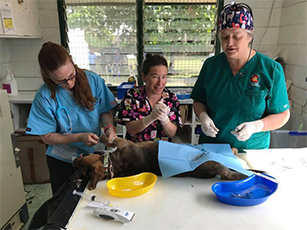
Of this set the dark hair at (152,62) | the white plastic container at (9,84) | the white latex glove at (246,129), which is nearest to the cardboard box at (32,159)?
the white plastic container at (9,84)

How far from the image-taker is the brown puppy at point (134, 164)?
990 mm

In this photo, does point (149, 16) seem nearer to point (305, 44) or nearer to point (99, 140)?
point (305, 44)

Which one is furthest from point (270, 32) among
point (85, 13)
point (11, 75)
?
point (11, 75)

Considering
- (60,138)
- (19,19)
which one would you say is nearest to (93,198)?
(60,138)

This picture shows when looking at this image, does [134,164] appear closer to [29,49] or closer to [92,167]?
[92,167]

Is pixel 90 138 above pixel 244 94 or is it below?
below

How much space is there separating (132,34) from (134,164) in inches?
88.4

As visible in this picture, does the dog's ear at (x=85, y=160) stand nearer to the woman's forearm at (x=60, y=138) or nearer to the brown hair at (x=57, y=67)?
the woman's forearm at (x=60, y=138)

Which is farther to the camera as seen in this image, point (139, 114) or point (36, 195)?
point (36, 195)

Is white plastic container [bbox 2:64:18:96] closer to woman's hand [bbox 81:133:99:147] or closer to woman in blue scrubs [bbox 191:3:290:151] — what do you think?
woman's hand [bbox 81:133:99:147]

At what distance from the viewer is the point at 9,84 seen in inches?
103

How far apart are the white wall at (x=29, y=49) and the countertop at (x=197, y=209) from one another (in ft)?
7.89

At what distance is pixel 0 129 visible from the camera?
1.62 meters

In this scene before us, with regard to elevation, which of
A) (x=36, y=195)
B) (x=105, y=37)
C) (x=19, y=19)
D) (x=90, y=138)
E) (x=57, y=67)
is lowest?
(x=36, y=195)
